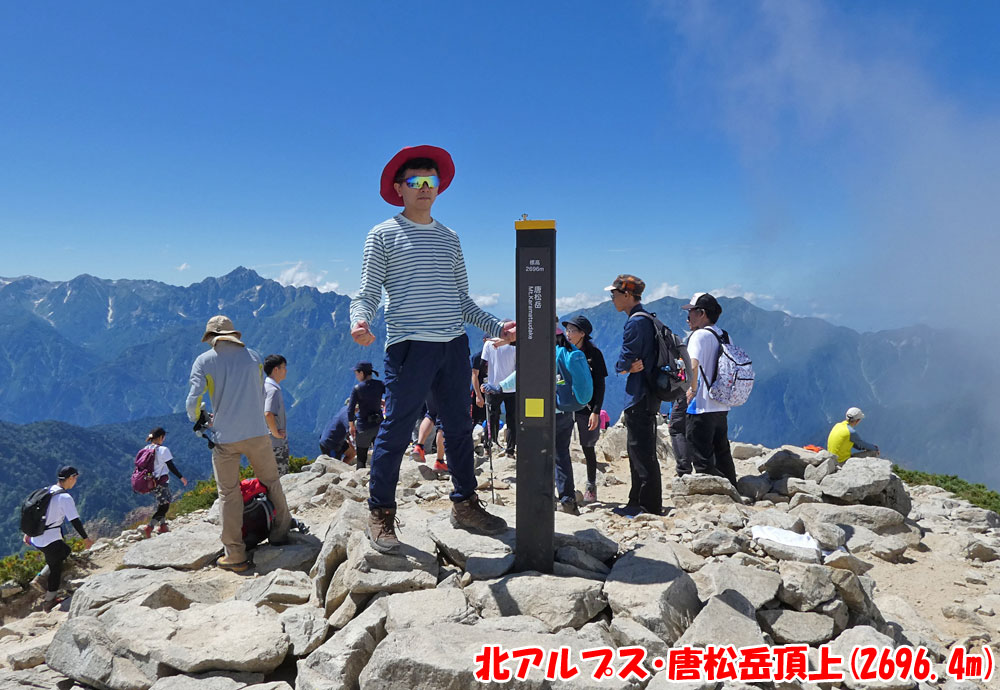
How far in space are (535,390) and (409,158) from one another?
2233mm

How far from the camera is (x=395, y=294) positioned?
15.7 ft

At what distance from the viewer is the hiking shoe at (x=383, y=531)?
Answer: 4.67 meters

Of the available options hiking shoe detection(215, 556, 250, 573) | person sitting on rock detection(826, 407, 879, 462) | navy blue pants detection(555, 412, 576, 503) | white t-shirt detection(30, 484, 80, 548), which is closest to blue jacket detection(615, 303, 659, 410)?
navy blue pants detection(555, 412, 576, 503)

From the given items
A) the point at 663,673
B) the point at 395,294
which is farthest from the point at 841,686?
the point at 395,294

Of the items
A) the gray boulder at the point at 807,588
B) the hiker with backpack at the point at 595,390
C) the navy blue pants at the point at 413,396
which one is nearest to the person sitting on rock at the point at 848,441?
the hiker with backpack at the point at 595,390

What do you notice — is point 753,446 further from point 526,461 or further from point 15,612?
point 15,612

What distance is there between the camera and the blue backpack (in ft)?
24.4

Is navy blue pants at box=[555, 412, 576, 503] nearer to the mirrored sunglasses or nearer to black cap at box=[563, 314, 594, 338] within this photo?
black cap at box=[563, 314, 594, 338]

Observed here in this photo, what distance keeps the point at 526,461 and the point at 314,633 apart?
2.04 metres

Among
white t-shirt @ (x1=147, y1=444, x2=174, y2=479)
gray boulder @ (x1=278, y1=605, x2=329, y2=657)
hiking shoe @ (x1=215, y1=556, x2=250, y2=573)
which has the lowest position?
hiking shoe @ (x1=215, y1=556, x2=250, y2=573)

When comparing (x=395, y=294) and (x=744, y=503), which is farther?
(x=744, y=503)

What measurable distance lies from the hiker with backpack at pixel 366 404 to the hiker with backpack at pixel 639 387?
514 centimetres

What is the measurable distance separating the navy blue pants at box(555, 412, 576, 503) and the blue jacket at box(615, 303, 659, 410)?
868 mm

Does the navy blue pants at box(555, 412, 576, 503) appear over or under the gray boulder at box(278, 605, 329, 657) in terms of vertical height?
over
